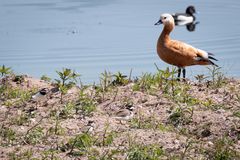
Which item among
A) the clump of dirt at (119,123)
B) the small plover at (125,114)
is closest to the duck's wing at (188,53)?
the clump of dirt at (119,123)

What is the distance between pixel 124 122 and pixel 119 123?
A: 50 millimetres

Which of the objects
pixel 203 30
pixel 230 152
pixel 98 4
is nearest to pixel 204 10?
pixel 98 4

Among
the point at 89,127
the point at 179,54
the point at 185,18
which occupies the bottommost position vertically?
the point at 89,127

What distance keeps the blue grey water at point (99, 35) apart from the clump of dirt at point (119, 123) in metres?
2.49

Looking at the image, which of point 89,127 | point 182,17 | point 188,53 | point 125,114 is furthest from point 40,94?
point 182,17

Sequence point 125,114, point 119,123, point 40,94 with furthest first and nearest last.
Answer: point 40,94
point 125,114
point 119,123

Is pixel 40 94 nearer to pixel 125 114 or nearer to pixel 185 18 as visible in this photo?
pixel 125 114

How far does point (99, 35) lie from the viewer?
15023mm

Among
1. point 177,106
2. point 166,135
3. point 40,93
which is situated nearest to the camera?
point 166,135

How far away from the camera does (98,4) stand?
20.8m

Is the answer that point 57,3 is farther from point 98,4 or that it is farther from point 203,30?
point 203,30

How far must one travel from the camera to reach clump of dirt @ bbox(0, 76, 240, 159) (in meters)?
6.12

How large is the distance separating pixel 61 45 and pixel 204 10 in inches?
307

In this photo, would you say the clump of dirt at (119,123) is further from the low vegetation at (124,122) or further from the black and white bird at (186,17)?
the black and white bird at (186,17)
